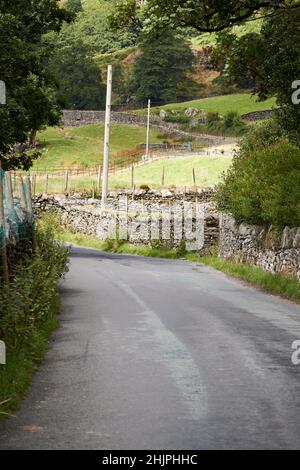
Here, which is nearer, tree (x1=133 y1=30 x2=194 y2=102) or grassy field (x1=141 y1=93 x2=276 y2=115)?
grassy field (x1=141 y1=93 x2=276 y2=115)

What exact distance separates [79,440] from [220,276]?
21.4m

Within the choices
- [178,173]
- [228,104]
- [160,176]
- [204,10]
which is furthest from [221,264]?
[228,104]

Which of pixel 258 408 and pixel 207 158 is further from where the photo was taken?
pixel 207 158

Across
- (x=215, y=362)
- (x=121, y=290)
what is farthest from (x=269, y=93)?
(x=215, y=362)

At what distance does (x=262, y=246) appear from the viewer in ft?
92.9

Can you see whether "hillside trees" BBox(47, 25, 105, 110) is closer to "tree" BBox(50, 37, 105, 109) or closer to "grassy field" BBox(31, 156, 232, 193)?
"tree" BBox(50, 37, 105, 109)

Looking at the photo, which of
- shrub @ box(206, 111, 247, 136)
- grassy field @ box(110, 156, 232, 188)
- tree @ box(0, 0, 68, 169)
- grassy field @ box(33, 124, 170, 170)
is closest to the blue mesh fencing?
tree @ box(0, 0, 68, 169)

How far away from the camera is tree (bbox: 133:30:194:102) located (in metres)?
142

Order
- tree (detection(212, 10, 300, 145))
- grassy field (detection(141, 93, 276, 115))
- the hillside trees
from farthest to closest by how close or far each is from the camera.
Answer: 1. the hillside trees
2. grassy field (detection(141, 93, 276, 115))
3. tree (detection(212, 10, 300, 145))

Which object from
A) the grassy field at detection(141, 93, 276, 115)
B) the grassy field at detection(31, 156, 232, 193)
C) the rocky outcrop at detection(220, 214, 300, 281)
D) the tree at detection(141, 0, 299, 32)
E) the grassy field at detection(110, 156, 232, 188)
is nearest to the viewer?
the tree at detection(141, 0, 299, 32)

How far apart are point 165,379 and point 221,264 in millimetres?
22462

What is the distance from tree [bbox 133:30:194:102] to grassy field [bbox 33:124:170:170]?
20.4m

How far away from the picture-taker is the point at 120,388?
34.0 feet
